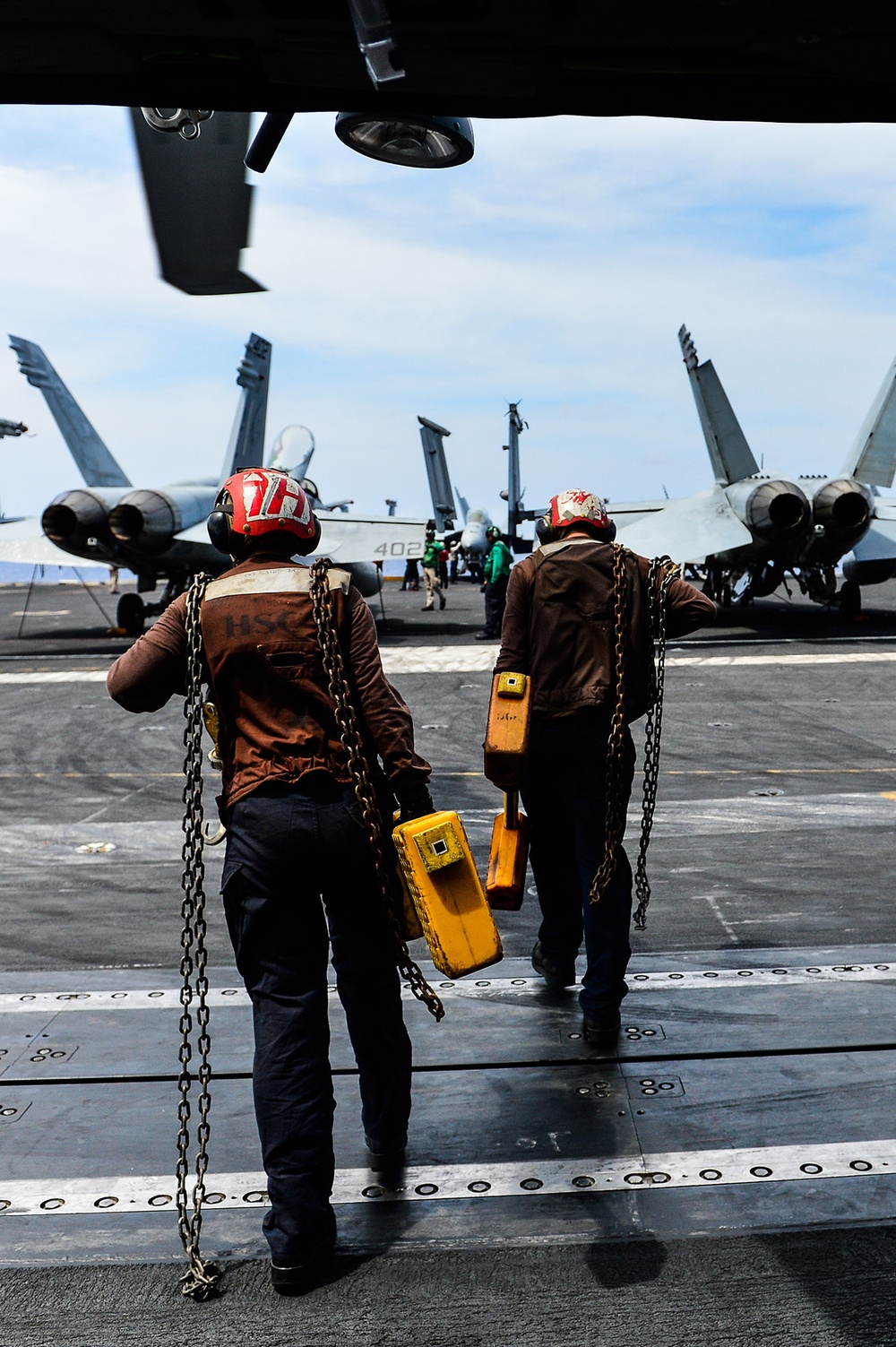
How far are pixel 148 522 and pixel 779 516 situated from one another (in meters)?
11.5

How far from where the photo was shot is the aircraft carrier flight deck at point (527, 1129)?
3006mm

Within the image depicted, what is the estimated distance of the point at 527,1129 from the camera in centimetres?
394

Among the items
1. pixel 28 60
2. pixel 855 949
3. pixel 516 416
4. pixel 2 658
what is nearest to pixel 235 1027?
pixel 855 949

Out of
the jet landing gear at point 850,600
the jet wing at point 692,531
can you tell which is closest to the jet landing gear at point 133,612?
the jet wing at point 692,531

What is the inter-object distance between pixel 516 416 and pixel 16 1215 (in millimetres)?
43137

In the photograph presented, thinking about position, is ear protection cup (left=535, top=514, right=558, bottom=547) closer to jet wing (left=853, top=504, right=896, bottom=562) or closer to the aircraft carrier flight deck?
the aircraft carrier flight deck

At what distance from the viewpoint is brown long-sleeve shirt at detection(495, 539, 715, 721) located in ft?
15.0

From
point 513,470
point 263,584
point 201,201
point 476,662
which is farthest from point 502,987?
point 513,470

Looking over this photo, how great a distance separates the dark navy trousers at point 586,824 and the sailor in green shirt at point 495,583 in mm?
16330

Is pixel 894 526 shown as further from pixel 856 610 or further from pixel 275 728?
pixel 275 728

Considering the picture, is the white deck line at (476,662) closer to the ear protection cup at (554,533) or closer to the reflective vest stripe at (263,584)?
the ear protection cup at (554,533)

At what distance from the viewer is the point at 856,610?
23547mm

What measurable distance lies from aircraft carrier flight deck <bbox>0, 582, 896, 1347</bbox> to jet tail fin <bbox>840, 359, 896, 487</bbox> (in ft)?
53.4

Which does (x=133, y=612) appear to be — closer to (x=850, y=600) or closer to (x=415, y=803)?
(x=850, y=600)
